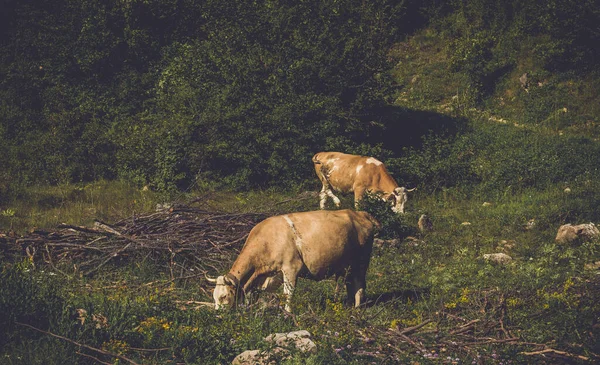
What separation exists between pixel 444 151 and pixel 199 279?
1171 cm

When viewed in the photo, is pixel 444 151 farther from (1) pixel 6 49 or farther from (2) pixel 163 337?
(1) pixel 6 49

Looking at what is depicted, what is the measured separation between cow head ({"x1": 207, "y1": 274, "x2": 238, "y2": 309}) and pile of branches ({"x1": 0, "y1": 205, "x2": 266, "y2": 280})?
1.83m

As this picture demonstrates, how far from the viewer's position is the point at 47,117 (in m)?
21.9

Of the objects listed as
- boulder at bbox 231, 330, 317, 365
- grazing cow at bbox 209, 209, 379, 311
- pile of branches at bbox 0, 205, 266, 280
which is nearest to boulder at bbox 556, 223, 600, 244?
grazing cow at bbox 209, 209, 379, 311

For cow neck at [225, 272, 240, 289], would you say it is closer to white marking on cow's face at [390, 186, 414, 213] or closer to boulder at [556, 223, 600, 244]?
boulder at [556, 223, 600, 244]

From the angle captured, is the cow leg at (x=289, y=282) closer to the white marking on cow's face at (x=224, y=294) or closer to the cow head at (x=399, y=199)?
the white marking on cow's face at (x=224, y=294)

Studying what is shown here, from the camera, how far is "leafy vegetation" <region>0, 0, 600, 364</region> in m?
7.12

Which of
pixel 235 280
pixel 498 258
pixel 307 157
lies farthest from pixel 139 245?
pixel 307 157

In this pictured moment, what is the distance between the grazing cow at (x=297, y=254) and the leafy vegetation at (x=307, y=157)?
16.2 inches

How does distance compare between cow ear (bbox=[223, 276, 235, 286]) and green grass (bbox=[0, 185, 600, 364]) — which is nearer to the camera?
green grass (bbox=[0, 185, 600, 364])

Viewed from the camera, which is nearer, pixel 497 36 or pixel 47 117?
pixel 47 117

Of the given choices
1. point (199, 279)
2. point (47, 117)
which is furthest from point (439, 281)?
point (47, 117)

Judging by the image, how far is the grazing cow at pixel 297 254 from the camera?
8.38m

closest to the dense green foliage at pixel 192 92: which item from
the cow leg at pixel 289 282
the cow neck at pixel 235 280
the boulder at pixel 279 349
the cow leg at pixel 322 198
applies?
the cow leg at pixel 322 198
